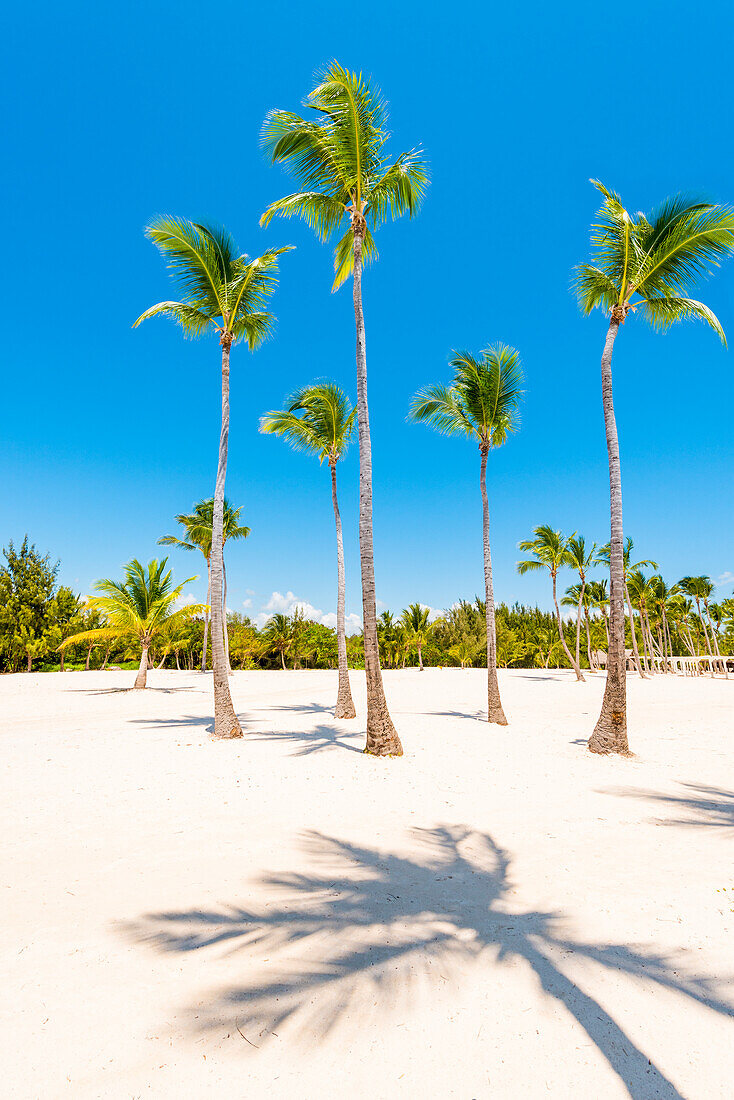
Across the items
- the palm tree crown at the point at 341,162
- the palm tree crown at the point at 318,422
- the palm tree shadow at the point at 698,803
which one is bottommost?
the palm tree shadow at the point at 698,803

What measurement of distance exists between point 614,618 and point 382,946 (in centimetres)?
878

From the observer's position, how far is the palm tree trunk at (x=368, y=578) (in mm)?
9297

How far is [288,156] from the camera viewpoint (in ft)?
34.1

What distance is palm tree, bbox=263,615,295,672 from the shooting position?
5053 cm

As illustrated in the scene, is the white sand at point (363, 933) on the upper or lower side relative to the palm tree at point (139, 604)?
lower

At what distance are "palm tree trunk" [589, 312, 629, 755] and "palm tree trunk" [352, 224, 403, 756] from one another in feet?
14.2

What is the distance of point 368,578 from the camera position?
32.6 feet

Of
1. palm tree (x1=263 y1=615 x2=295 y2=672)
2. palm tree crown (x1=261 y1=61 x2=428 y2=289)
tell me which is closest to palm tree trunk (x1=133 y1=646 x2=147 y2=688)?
palm tree crown (x1=261 y1=61 x2=428 y2=289)

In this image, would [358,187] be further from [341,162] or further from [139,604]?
[139,604]

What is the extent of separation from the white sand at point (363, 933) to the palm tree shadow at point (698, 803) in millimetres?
47

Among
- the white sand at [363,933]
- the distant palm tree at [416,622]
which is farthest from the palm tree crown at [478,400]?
the distant palm tree at [416,622]

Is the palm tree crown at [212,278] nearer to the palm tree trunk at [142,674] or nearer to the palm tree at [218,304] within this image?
the palm tree at [218,304]

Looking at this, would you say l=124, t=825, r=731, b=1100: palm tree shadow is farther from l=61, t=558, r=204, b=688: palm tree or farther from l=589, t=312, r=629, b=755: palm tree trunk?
l=61, t=558, r=204, b=688: palm tree

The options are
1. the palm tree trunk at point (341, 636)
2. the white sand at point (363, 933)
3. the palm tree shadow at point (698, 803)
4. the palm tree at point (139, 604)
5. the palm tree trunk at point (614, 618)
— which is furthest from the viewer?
the palm tree at point (139, 604)
